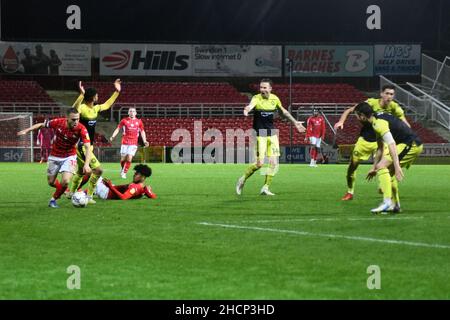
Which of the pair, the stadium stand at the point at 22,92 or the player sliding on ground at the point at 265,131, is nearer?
the player sliding on ground at the point at 265,131

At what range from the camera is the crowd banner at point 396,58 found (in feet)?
190

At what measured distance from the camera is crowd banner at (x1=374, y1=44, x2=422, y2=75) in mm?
57938

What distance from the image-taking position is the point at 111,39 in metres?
56.1

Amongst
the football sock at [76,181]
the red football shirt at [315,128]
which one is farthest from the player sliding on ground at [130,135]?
the red football shirt at [315,128]

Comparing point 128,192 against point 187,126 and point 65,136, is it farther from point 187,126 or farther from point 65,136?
point 187,126

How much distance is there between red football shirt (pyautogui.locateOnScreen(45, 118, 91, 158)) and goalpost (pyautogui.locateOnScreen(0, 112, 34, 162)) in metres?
29.6

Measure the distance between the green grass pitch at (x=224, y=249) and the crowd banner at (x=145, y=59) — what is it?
40186 mm

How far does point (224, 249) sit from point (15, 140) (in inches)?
1515

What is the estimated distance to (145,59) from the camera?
5622 cm

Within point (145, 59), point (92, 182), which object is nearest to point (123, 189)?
point (92, 182)

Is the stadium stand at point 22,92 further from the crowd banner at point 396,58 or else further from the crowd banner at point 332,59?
the crowd banner at point 396,58

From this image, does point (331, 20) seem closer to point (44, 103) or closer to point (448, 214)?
point (44, 103)

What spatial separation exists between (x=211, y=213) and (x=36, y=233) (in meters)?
3.69

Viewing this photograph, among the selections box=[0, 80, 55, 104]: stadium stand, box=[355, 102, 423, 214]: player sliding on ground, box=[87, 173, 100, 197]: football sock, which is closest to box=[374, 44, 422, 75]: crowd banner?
box=[0, 80, 55, 104]: stadium stand
